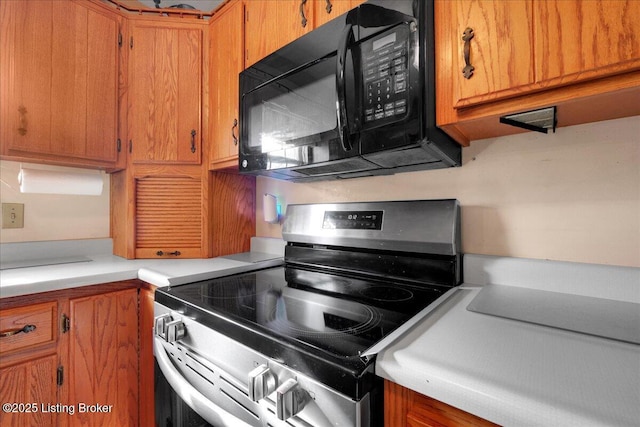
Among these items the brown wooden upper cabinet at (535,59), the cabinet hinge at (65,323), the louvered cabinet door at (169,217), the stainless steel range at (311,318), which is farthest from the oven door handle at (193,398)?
the brown wooden upper cabinet at (535,59)

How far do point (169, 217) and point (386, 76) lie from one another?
1.26 meters

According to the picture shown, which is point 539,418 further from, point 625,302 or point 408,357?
point 625,302

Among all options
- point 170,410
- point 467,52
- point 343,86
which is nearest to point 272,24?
point 343,86

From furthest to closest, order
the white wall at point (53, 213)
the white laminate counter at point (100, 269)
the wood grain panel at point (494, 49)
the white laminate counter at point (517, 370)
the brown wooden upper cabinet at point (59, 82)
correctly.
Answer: the white wall at point (53, 213) → the brown wooden upper cabinet at point (59, 82) → the white laminate counter at point (100, 269) → the wood grain panel at point (494, 49) → the white laminate counter at point (517, 370)

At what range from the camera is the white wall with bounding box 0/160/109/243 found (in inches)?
54.9

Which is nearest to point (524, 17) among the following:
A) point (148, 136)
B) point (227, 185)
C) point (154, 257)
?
point (227, 185)

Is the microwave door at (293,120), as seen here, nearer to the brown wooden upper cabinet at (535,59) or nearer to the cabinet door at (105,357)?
the brown wooden upper cabinet at (535,59)

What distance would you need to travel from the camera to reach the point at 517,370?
438mm

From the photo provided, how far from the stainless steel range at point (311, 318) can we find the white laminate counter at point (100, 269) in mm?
130

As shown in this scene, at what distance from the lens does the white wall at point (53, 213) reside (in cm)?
140

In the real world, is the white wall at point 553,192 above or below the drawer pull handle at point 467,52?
below

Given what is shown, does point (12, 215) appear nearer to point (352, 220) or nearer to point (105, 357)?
point (105, 357)

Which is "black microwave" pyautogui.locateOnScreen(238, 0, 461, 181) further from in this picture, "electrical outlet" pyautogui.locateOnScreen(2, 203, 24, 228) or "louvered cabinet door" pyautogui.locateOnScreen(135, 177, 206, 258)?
"electrical outlet" pyautogui.locateOnScreen(2, 203, 24, 228)

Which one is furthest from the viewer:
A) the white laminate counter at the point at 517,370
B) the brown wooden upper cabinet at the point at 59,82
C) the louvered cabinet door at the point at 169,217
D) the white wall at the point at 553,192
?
the louvered cabinet door at the point at 169,217
